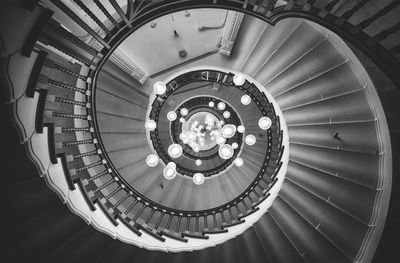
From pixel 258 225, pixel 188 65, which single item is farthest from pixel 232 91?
pixel 258 225

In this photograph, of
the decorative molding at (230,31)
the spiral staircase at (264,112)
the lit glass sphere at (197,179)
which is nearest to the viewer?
the spiral staircase at (264,112)

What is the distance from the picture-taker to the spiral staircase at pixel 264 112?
1.80m

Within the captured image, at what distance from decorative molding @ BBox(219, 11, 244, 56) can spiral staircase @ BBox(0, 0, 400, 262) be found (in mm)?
116

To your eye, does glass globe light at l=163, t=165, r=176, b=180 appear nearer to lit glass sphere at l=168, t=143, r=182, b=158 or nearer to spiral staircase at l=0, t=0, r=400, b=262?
lit glass sphere at l=168, t=143, r=182, b=158

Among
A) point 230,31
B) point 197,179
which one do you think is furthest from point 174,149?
point 230,31

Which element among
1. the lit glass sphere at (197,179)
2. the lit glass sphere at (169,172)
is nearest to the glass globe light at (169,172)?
the lit glass sphere at (169,172)

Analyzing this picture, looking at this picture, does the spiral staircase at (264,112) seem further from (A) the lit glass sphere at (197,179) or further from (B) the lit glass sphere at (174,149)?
(B) the lit glass sphere at (174,149)

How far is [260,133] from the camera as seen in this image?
709 cm

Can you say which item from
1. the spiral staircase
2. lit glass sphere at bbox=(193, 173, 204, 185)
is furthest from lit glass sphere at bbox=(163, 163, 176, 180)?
the spiral staircase

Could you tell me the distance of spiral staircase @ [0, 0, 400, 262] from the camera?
5.90ft

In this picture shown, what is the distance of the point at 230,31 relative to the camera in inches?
158

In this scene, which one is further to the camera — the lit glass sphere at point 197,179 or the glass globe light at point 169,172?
the lit glass sphere at point 197,179

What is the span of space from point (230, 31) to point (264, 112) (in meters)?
2.37

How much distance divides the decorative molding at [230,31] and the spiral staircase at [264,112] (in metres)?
0.12
